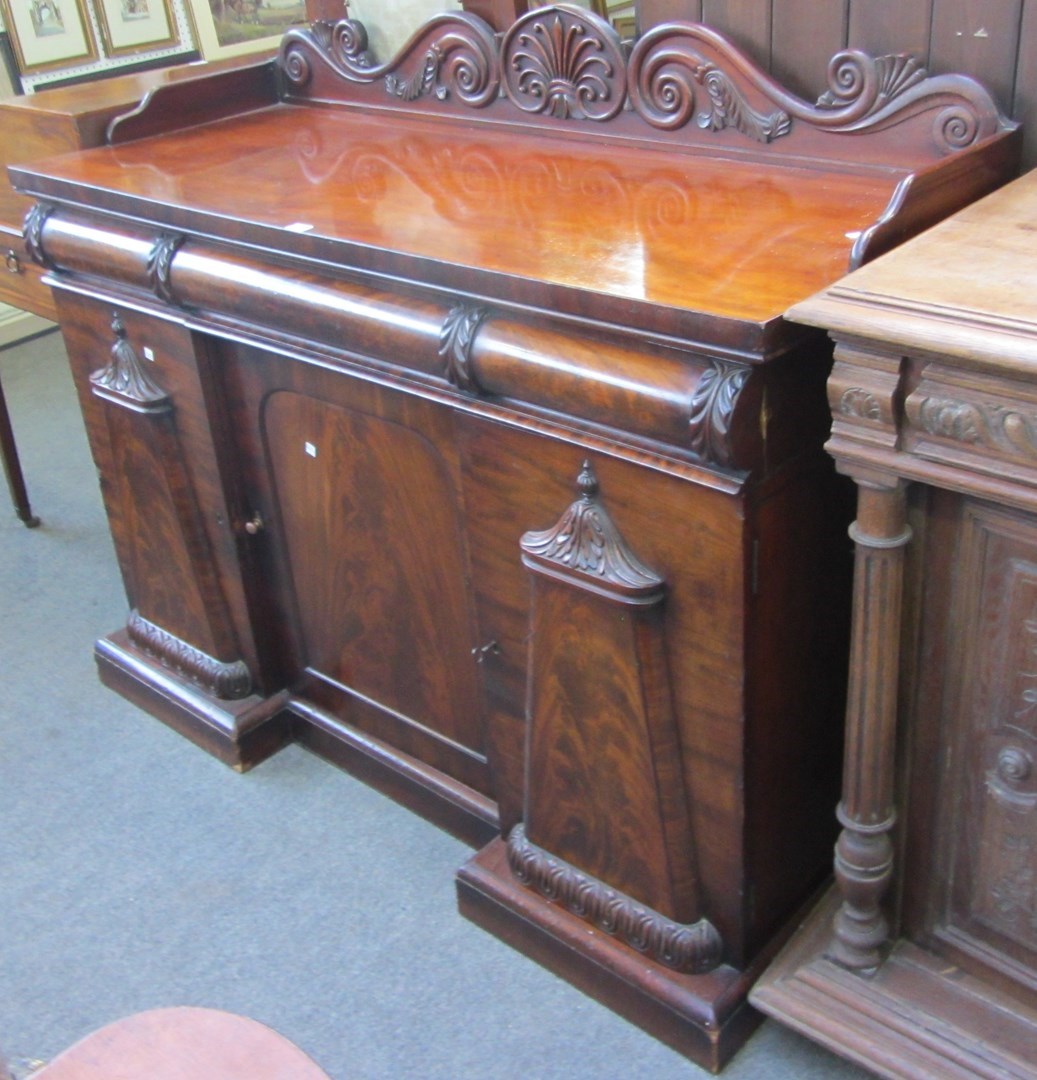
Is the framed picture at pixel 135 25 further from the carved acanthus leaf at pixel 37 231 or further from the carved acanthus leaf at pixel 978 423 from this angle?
the carved acanthus leaf at pixel 978 423

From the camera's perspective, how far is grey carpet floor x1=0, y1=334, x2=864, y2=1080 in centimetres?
170

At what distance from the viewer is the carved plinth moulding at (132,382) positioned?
81.8 inches

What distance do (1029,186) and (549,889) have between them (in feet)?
3.63

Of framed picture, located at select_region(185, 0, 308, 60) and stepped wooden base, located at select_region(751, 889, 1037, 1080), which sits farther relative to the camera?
framed picture, located at select_region(185, 0, 308, 60)

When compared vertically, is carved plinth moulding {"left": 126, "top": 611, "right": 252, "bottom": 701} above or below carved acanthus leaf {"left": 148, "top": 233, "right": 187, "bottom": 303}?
below

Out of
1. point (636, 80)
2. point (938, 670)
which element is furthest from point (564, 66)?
point (938, 670)

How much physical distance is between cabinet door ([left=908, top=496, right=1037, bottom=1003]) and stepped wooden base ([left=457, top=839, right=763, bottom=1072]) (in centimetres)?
30

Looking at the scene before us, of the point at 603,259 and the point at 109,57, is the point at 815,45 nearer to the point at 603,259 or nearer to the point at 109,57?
the point at 603,259

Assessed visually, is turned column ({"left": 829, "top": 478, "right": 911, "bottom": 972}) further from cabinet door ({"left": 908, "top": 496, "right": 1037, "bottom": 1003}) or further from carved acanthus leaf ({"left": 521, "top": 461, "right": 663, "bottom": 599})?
carved acanthus leaf ({"left": 521, "top": 461, "right": 663, "bottom": 599})

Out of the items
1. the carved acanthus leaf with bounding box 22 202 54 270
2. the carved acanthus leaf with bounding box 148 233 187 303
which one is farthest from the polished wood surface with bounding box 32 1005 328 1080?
the carved acanthus leaf with bounding box 22 202 54 270

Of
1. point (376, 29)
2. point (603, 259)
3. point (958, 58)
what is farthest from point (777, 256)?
point (376, 29)

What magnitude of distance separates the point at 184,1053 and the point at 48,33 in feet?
13.2

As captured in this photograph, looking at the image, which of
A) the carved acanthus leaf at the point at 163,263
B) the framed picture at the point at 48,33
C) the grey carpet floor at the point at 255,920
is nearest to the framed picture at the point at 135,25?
the framed picture at the point at 48,33

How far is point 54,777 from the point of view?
228 centimetres
